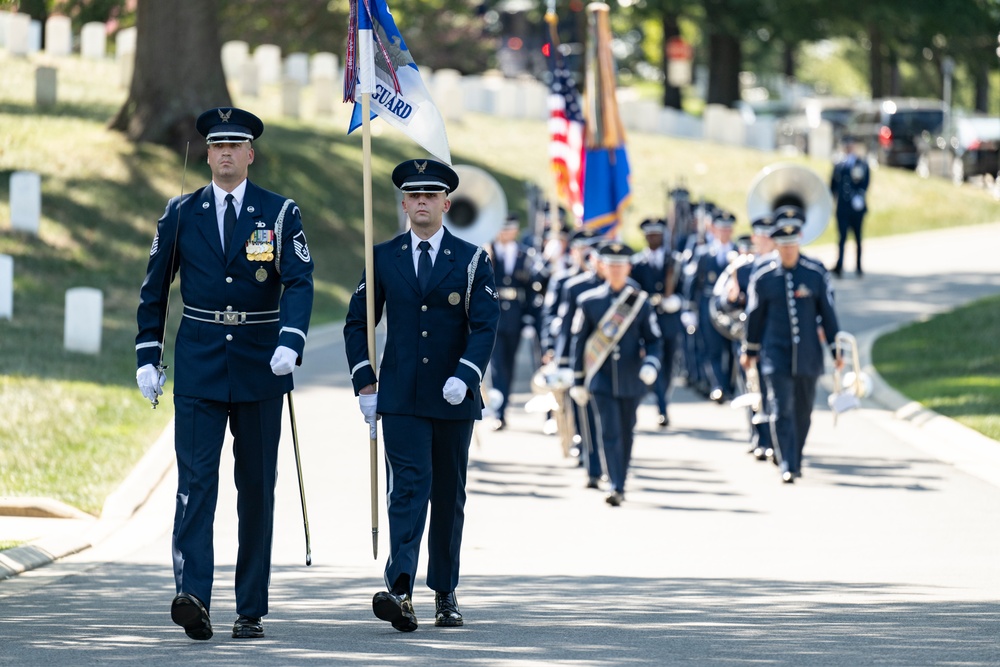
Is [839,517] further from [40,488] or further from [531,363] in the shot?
[531,363]

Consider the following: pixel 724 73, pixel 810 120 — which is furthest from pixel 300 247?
pixel 724 73

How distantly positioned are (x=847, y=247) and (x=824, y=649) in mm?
26324

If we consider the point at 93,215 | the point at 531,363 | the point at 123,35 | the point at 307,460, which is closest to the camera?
the point at 307,460

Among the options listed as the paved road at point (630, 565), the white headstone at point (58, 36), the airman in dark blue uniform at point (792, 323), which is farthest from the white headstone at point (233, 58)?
the airman in dark blue uniform at point (792, 323)

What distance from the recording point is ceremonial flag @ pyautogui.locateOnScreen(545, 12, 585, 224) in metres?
21.0

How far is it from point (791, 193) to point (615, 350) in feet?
32.4

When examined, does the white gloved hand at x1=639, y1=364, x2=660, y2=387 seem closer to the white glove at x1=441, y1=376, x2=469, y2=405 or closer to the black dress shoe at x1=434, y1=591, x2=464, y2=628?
the black dress shoe at x1=434, y1=591, x2=464, y2=628

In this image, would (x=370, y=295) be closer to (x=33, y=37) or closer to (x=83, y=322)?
(x=83, y=322)

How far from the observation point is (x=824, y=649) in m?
7.90

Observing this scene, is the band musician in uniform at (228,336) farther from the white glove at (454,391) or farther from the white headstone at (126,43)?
the white headstone at (126,43)

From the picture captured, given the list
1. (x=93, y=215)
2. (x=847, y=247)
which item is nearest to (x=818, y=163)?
(x=847, y=247)

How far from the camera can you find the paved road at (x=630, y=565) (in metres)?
8.03

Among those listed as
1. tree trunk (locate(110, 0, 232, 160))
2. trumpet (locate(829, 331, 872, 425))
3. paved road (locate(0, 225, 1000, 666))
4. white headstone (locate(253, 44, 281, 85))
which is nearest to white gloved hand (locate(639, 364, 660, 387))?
paved road (locate(0, 225, 1000, 666))

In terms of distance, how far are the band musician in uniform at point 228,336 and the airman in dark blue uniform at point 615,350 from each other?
213 inches
